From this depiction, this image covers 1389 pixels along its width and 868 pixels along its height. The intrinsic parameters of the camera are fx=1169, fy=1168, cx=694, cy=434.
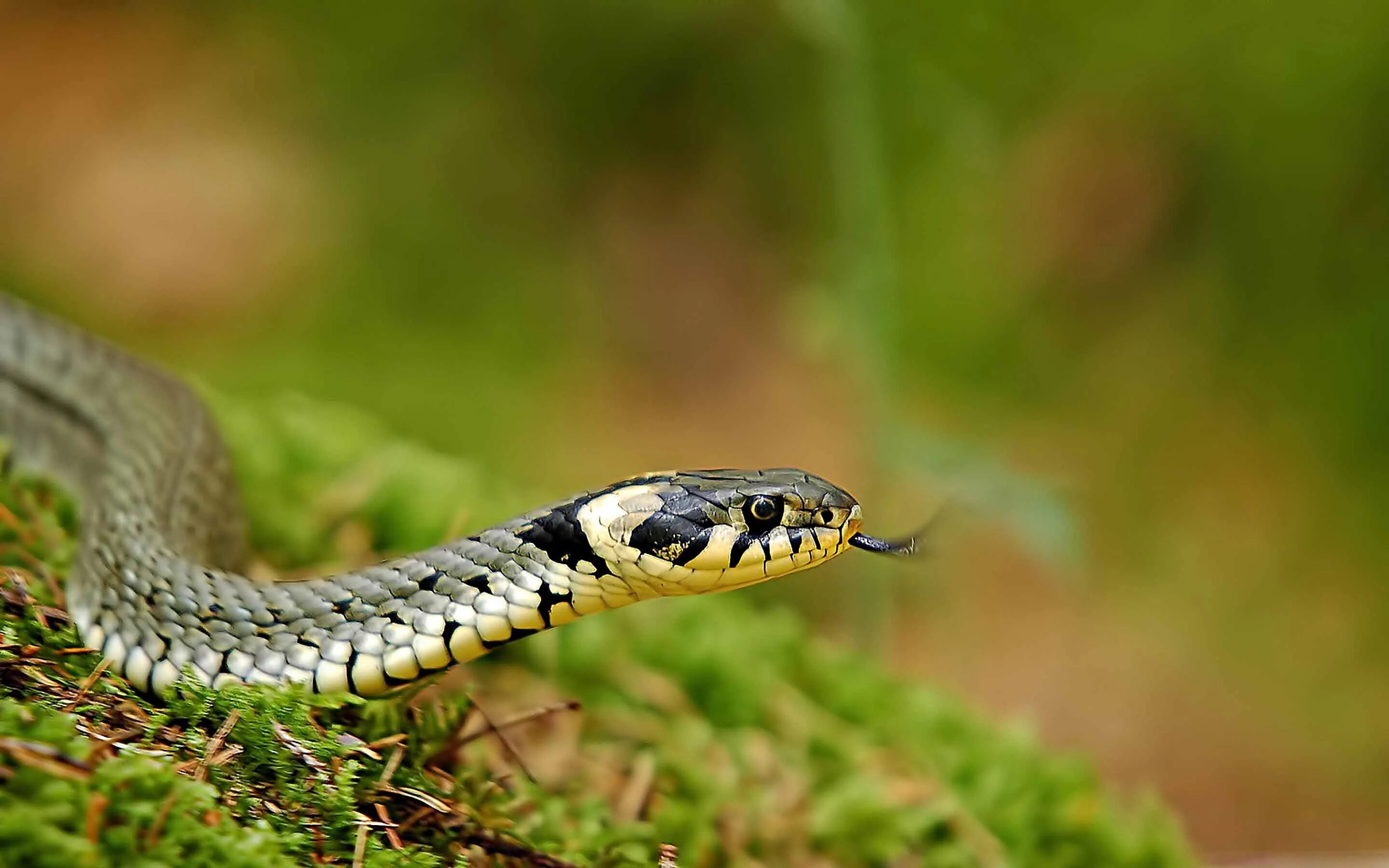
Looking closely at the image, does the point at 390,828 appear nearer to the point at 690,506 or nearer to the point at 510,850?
the point at 510,850

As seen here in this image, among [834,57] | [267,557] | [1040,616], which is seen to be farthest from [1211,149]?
[267,557]

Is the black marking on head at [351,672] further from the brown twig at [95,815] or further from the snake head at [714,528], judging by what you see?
the brown twig at [95,815]

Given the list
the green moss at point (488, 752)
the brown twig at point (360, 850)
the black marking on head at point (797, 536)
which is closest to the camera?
the green moss at point (488, 752)

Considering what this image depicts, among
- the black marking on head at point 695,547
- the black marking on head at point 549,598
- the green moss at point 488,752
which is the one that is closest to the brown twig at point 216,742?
the green moss at point 488,752

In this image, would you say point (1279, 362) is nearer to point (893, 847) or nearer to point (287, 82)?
point (893, 847)

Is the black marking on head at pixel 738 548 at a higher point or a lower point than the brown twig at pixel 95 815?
higher

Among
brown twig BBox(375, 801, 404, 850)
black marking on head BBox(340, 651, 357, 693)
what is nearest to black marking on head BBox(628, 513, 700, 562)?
black marking on head BBox(340, 651, 357, 693)
